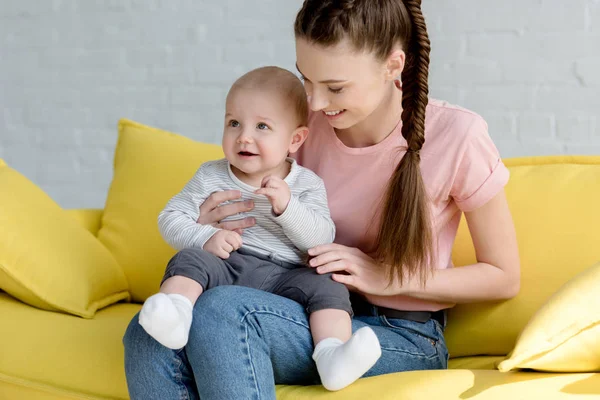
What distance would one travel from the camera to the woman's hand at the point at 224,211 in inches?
60.4

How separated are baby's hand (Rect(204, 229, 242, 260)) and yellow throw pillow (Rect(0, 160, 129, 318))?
1.83 ft

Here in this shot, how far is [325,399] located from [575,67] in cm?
171

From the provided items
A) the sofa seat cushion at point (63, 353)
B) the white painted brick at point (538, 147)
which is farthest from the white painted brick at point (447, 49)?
the sofa seat cushion at point (63, 353)

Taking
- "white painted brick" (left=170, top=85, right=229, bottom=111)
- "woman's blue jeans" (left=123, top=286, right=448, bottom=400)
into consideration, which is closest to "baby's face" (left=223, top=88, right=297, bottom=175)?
"woman's blue jeans" (left=123, top=286, right=448, bottom=400)

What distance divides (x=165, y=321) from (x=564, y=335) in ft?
2.05

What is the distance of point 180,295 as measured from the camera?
1313 mm

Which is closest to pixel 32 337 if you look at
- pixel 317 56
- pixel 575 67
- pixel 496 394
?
pixel 317 56

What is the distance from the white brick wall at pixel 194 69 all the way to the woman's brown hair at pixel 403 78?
1.26 metres

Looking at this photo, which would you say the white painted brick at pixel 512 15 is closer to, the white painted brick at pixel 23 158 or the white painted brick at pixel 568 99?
the white painted brick at pixel 568 99

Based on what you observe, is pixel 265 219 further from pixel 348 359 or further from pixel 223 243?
pixel 348 359

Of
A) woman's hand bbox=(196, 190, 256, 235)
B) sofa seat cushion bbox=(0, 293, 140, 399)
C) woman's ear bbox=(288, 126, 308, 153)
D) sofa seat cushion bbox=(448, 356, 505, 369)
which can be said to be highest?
woman's ear bbox=(288, 126, 308, 153)

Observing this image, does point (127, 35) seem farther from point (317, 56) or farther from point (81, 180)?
point (317, 56)

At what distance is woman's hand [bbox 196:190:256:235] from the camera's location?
1533 millimetres

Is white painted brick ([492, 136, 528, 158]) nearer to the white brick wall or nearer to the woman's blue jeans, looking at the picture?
the white brick wall
